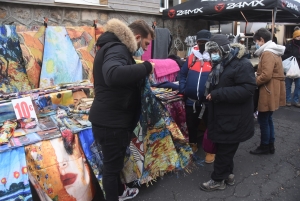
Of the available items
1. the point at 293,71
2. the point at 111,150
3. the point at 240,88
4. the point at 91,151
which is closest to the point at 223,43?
the point at 240,88

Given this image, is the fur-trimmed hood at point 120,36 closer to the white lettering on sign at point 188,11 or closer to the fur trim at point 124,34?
the fur trim at point 124,34

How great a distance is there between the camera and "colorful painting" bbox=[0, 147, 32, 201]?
206 cm

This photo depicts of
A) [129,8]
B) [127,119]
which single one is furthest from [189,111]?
[129,8]

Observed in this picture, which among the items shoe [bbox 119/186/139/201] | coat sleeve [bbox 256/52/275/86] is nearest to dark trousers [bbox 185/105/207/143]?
coat sleeve [bbox 256/52/275/86]

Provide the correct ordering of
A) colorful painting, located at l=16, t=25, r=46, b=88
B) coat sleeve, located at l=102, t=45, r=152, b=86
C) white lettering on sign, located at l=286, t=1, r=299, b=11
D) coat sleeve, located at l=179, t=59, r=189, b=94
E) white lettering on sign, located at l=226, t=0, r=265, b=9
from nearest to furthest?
coat sleeve, located at l=102, t=45, r=152, b=86
coat sleeve, located at l=179, t=59, r=189, b=94
colorful painting, located at l=16, t=25, r=46, b=88
white lettering on sign, located at l=226, t=0, r=265, b=9
white lettering on sign, located at l=286, t=1, r=299, b=11

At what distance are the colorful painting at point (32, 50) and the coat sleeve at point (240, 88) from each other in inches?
99.3

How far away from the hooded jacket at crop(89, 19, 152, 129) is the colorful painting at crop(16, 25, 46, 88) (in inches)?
75.4

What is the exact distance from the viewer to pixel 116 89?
1.90 meters

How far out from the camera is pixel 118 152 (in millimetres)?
2061

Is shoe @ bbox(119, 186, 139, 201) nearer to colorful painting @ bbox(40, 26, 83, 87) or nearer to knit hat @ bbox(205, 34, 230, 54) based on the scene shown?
knit hat @ bbox(205, 34, 230, 54)

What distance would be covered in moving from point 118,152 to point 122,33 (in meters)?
0.95

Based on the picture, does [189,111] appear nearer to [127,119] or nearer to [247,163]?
[247,163]

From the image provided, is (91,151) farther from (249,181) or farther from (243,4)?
(243,4)

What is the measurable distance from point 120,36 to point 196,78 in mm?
1446
